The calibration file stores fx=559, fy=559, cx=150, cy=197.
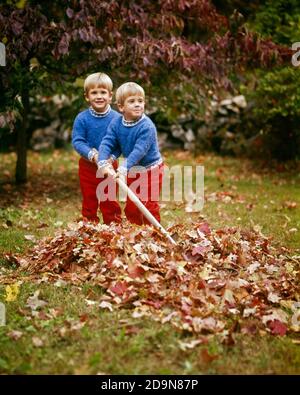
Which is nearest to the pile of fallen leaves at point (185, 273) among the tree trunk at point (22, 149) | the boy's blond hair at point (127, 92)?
the boy's blond hair at point (127, 92)

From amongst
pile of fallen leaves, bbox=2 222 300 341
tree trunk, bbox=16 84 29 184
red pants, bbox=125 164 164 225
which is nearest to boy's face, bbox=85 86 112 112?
red pants, bbox=125 164 164 225

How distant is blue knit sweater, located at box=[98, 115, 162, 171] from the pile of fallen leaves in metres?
0.68

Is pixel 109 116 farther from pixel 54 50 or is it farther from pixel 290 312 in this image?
pixel 290 312

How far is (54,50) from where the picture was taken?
709 centimetres

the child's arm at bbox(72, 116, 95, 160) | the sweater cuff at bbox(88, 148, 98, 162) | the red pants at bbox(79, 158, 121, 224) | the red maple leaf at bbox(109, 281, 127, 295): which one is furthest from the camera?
the red pants at bbox(79, 158, 121, 224)

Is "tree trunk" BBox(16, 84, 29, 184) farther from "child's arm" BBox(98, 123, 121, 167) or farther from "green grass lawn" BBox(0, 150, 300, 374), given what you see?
"child's arm" BBox(98, 123, 121, 167)

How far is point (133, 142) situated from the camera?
5.30 metres

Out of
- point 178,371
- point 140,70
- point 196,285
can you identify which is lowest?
point 178,371

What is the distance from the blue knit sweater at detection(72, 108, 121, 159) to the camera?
18.7 ft

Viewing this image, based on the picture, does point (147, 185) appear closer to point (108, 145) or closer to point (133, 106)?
point (108, 145)

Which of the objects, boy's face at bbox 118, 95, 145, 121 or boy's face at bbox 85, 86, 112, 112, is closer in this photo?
boy's face at bbox 118, 95, 145, 121

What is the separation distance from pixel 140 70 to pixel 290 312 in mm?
4611

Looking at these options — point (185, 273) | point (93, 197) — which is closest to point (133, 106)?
point (93, 197)

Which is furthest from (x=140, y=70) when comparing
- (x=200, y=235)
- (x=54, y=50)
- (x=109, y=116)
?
(x=200, y=235)
